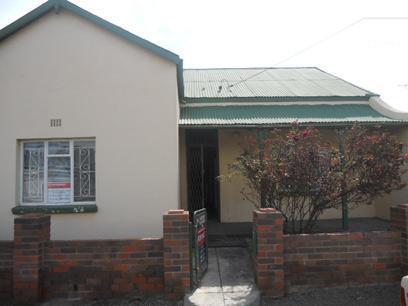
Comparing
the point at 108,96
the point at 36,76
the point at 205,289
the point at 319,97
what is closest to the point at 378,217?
the point at 319,97

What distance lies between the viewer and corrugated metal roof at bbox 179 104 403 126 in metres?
9.10

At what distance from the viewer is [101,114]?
7.57 m

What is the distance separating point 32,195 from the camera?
25.2 feet

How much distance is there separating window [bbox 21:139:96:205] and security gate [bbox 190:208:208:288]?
3.04 m

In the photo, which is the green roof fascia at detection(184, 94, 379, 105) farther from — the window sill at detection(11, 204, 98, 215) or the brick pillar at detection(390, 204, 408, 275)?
the brick pillar at detection(390, 204, 408, 275)

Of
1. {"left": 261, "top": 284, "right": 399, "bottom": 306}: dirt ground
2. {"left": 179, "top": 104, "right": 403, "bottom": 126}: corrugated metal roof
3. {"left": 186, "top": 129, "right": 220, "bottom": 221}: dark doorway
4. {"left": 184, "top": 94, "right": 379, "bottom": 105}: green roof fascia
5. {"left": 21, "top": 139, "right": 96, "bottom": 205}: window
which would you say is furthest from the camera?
{"left": 184, "top": 94, "right": 379, "bottom": 105}: green roof fascia

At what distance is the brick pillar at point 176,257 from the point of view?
189 inches

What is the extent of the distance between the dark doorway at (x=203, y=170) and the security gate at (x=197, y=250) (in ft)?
15.6

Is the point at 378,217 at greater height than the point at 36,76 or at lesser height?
lesser

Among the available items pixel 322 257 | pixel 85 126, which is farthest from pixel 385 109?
pixel 85 126

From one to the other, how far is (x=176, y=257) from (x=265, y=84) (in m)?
8.75

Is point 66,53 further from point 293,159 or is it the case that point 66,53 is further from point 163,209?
point 293,159

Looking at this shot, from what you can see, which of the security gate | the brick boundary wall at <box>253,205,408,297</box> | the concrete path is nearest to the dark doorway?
the concrete path

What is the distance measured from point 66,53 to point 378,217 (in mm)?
9383
